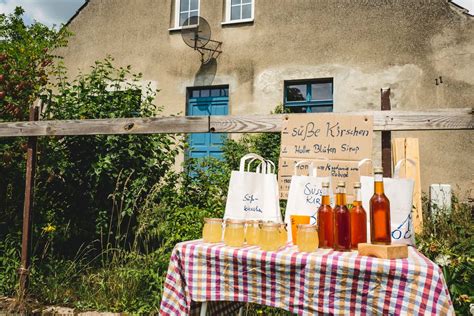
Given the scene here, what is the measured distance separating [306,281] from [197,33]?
26.0 ft

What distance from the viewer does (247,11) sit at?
31.0 ft

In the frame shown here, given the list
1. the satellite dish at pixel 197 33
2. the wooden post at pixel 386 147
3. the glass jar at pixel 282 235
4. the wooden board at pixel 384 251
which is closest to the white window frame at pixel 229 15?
the satellite dish at pixel 197 33

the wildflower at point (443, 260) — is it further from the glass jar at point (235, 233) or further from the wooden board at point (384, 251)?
the glass jar at point (235, 233)

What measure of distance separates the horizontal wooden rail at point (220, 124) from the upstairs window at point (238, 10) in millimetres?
6223

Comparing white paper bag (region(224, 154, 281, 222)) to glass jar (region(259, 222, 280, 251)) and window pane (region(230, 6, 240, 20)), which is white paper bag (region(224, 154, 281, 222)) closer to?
glass jar (region(259, 222, 280, 251))

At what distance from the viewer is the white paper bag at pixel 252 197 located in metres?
2.62

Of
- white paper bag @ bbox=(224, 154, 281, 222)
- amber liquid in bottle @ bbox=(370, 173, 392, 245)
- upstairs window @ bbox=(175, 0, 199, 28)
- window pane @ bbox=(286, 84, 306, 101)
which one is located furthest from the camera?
upstairs window @ bbox=(175, 0, 199, 28)

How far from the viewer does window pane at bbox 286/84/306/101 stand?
29.4ft

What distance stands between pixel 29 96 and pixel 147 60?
517cm

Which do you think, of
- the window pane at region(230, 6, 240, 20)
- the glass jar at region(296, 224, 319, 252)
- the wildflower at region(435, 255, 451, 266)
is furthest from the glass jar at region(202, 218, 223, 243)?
the window pane at region(230, 6, 240, 20)

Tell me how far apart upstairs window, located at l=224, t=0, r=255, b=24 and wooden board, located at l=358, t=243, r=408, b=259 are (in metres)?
8.04

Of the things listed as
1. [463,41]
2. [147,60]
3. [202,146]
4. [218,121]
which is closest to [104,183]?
[218,121]

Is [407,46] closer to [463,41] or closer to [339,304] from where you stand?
[463,41]

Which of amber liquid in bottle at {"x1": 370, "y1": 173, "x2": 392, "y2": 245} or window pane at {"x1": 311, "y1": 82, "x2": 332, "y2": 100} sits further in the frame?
window pane at {"x1": 311, "y1": 82, "x2": 332, "y2": 100}
